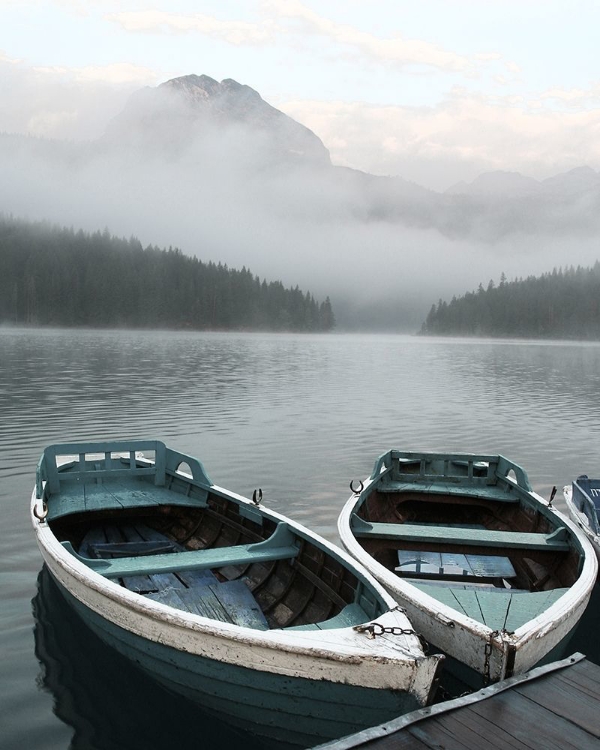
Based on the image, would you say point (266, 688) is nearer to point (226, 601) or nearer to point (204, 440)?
point (226, 601)

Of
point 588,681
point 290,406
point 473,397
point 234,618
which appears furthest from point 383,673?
point 473,397

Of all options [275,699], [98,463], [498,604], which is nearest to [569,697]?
[498,604]

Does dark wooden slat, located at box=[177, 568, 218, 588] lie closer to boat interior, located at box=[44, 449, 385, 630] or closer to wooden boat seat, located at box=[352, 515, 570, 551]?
boat interior, located at box=[44, 449, 385, 630]

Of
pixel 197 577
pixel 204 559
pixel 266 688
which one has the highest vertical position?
pixel 204 559

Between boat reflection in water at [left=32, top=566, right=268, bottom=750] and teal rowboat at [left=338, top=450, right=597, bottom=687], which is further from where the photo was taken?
boat reflection in water at [left=32, top=566, right=268, bottom=750]

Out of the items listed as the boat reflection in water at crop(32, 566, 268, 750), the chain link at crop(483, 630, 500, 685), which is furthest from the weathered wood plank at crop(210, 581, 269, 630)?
the chain link at crop(483, 630, 500, 685)

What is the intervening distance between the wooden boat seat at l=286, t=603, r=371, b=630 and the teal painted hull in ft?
3.30

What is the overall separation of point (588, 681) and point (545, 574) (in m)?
3.77

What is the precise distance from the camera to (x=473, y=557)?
10.7m

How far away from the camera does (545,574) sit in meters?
9.97

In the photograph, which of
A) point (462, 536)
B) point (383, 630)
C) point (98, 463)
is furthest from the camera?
point (98, 463)

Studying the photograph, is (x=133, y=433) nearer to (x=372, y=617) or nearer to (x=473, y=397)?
(x=372, y=617)

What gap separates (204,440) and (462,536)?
16305mm

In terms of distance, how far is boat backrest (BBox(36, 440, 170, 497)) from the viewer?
40.8 ft
